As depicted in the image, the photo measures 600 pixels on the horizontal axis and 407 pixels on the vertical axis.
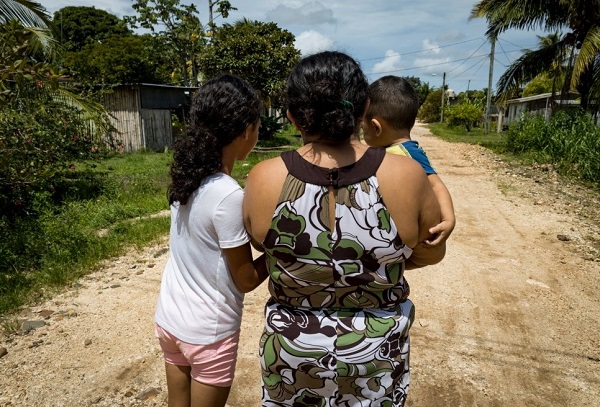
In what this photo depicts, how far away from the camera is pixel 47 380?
9.68 feet

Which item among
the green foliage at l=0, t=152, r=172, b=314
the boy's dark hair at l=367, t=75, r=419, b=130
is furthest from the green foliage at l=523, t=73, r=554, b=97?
the boy's dark hair at l=367, t=75, r=419, b=130

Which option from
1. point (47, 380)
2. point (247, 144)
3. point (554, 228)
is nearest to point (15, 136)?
point (47, 380)

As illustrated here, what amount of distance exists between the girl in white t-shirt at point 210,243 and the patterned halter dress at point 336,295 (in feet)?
0.61

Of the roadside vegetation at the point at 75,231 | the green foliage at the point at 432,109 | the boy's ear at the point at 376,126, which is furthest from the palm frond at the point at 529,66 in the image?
the green foliage at the point at 432,109

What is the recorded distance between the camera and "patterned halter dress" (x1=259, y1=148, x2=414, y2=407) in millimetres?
1312

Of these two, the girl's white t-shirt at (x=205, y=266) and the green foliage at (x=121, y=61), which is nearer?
the girl's white t-shirt at (x=205, y=266)

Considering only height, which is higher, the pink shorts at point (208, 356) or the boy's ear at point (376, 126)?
the boy's ear at point (376, 126)

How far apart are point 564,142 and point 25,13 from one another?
11.8 metres

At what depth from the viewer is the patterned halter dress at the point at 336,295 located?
4.30 feet

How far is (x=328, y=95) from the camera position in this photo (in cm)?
133

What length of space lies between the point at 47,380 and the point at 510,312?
11.3 feet

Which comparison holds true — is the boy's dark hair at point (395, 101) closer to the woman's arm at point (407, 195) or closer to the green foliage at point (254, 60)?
the woman's arm at point (407, 195)

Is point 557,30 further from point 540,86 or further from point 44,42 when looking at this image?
point 540,86

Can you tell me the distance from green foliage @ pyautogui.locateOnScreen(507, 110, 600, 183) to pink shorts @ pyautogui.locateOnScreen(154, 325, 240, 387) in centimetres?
950
